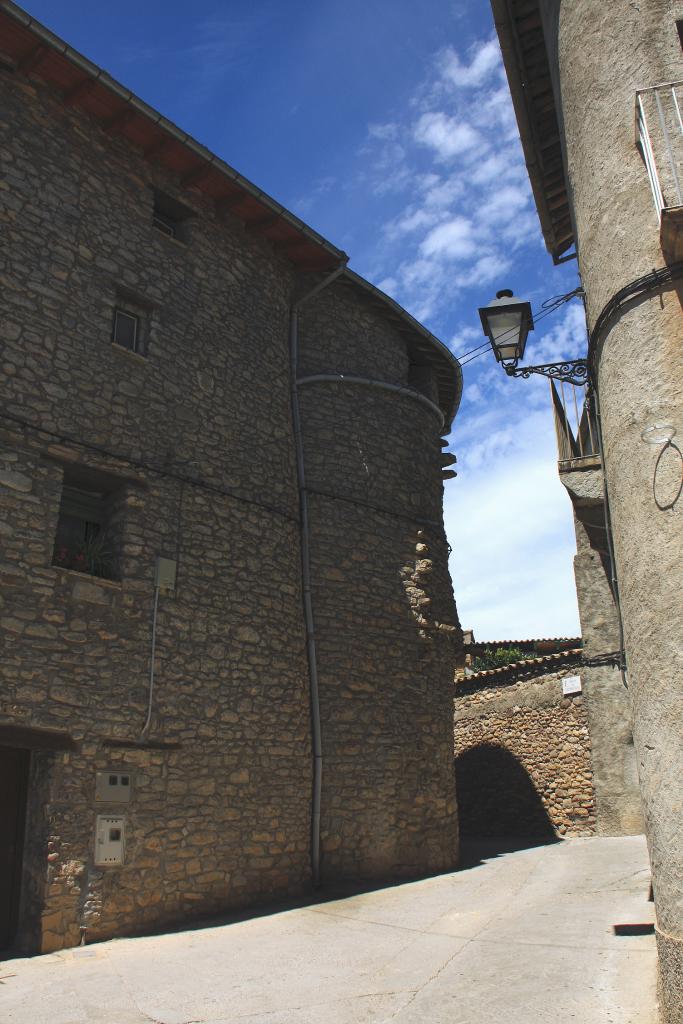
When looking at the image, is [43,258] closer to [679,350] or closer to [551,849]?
[679,350]

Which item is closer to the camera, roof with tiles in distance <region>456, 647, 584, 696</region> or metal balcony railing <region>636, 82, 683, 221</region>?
metal balcony railing <region>636, 82, 683, 221</region>

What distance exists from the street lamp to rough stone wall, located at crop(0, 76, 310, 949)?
161 inches

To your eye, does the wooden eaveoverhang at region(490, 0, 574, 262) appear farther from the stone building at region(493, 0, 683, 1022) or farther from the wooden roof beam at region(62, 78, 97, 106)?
the wooden roof beam at region(62, 78, 97, 106)

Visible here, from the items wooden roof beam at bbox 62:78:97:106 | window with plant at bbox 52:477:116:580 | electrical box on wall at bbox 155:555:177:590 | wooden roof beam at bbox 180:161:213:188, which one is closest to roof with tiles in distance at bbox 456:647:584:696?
electrical box on wall at bbox 155:555:177:590

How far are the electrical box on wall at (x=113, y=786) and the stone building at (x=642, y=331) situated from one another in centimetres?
486

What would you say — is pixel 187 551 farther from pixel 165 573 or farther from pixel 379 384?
pixel 379 384

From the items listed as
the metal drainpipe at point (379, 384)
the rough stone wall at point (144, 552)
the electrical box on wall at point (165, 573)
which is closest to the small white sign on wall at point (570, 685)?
the metal drainpipe at point (379, 384)

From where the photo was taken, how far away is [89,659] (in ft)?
25.8

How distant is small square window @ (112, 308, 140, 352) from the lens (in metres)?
9.40

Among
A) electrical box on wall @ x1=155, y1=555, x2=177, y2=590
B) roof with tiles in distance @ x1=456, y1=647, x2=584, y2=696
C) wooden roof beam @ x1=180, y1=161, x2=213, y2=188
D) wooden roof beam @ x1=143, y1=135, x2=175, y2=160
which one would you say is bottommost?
roof with tiles in distance @ x1=456, y1=647, x2=584, y2=696

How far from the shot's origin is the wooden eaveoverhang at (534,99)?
7625 millimetres

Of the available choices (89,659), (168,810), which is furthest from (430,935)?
(89,659)

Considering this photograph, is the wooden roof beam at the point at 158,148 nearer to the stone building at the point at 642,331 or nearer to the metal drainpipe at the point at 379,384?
the metal drainpipe at the point at 379,384

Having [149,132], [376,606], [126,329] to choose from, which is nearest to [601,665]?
[376,606]
